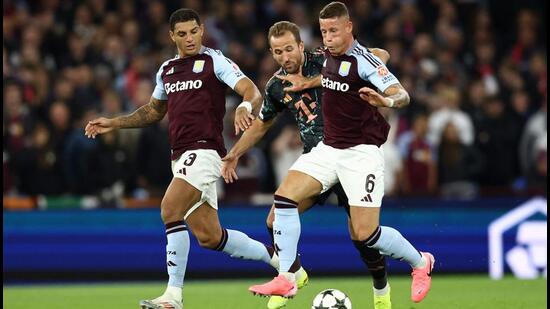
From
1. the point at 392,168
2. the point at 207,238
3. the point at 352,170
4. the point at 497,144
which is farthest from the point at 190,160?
the point at 497,144

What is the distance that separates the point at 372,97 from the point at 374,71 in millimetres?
574

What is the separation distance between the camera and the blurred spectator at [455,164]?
16250 mm

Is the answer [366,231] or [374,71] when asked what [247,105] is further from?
[366,231]

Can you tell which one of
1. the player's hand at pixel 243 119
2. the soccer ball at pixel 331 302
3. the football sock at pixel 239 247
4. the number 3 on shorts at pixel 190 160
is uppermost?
the player's hand at pixel 243 119

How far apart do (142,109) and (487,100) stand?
7541 millimetres

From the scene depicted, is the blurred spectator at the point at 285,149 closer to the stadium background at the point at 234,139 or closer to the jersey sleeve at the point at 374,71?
the stadium background at the point at 234,139

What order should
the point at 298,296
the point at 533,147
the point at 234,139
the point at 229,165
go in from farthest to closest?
1. the point at 533,147
2. the point at 234,139
3. the point at 298,296
4. the point at 229,165

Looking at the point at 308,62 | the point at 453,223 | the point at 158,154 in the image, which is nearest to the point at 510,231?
the point at 453,223

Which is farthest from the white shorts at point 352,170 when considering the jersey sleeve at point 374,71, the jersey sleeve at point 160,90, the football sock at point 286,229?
the jersey sleeve at point 160,90

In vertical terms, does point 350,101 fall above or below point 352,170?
above

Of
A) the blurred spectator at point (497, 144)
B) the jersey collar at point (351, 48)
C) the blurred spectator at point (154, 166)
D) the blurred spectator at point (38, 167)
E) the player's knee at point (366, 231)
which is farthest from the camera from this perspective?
the blurred spectator at point (497, 144)

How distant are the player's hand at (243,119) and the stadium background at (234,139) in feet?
18.2

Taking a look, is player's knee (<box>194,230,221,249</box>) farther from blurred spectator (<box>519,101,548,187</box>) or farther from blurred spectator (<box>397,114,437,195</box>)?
blurred spectator (<box>519,101,548,187</box>)

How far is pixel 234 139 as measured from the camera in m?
16.3
